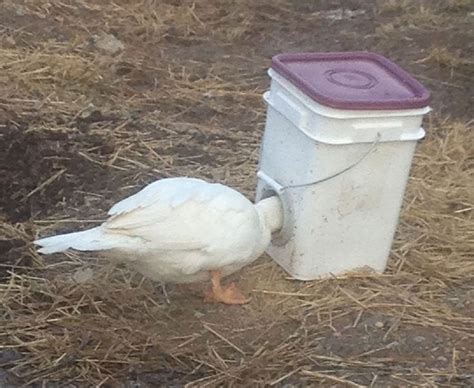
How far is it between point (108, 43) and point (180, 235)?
2960 millimetres

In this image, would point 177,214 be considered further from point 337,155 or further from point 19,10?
point 19,10

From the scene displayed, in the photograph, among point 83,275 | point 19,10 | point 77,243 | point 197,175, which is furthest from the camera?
point 19,10

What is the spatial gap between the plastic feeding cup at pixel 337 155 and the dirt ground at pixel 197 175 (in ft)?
0.36

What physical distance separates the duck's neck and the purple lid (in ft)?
1.31

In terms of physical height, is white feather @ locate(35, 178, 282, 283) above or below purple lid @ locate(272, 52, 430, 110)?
below

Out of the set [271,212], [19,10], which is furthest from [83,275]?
[19,10]

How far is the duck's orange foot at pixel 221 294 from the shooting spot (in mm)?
3225

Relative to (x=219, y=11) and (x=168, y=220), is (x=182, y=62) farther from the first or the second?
(x=168, y=220)

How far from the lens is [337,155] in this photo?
129 inches

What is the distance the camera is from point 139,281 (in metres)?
3.38

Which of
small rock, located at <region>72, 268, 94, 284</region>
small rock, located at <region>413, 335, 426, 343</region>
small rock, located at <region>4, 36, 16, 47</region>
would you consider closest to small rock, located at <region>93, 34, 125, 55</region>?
small rock, located at <region>4, 36, 16, 47</region>

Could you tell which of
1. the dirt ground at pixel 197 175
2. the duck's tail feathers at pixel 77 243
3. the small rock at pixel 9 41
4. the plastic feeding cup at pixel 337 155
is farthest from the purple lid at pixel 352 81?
the small rock at pixel 9 41

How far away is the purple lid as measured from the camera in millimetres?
3211

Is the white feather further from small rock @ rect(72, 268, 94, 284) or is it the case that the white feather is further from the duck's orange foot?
small rock @ rect(72, 268, 94, 284)
